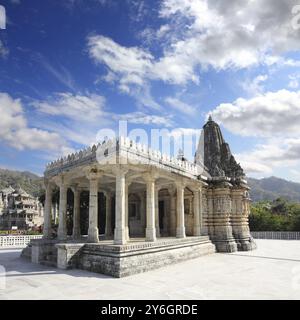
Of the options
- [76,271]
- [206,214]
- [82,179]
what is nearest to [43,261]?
[76,271]

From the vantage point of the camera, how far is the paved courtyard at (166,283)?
360 inches

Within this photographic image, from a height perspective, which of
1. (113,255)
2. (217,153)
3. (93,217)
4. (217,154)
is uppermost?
(217,153)

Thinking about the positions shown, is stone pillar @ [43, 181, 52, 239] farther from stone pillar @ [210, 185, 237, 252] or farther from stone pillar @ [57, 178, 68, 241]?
stone pillar @ [210, 185, 237, 252]

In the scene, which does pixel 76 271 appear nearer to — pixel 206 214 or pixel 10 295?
pixel 10 295

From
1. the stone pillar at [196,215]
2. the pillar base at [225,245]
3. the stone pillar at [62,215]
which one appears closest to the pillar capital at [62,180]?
the stone pillar at [62,215]

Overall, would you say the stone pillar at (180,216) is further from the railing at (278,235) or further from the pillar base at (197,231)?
the railing at (278,235)

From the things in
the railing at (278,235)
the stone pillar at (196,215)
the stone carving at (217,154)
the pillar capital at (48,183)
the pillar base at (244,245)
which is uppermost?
the stone carving at (217,154)

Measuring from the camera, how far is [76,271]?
44.2ft

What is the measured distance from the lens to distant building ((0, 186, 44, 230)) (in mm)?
72062

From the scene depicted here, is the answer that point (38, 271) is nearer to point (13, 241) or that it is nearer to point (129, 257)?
point (129, 257)

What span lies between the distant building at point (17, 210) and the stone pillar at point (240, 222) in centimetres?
5993

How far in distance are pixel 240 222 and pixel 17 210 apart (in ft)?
210

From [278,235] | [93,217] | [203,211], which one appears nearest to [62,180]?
[93,217]

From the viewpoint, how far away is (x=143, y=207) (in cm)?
2611
